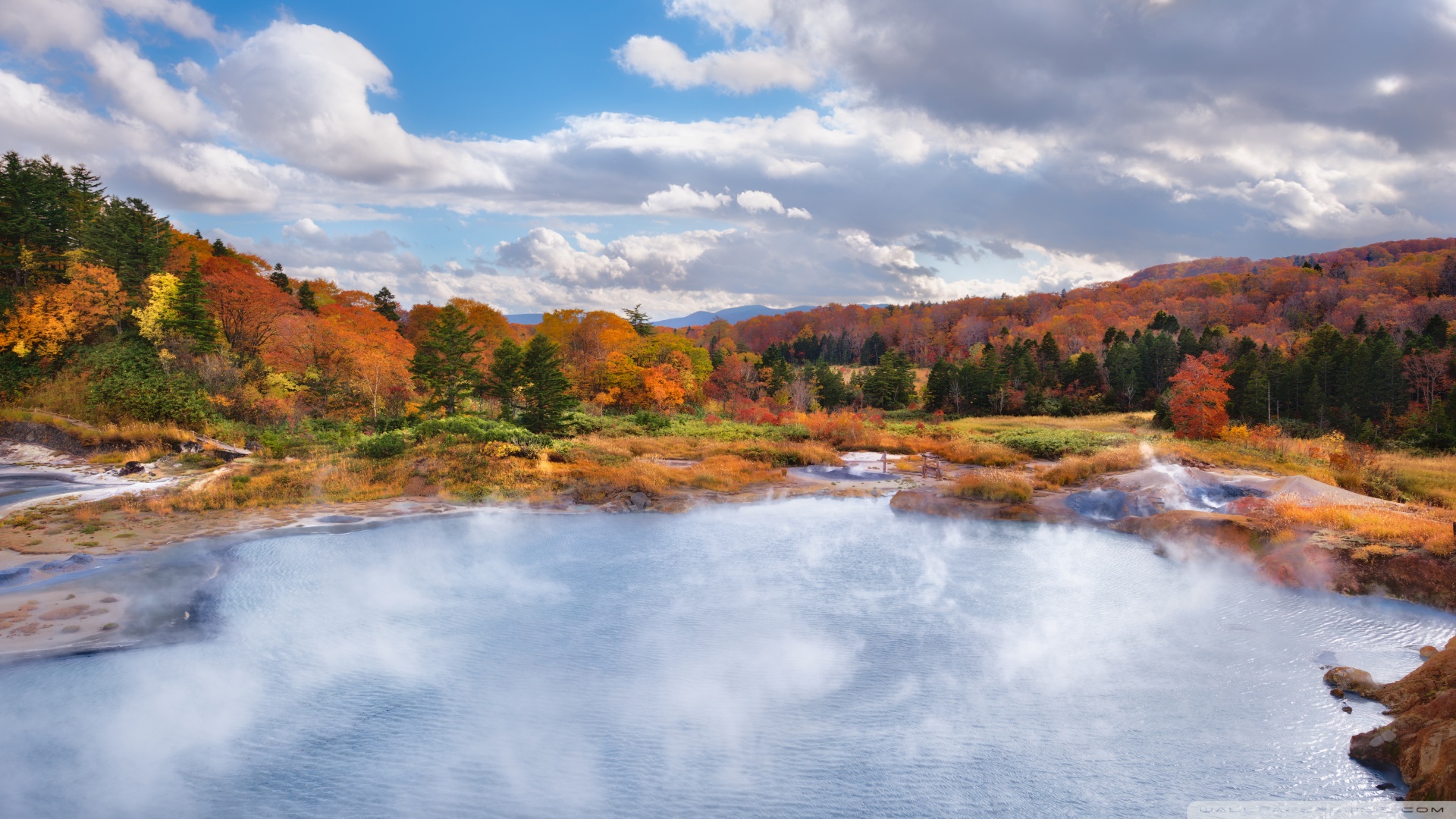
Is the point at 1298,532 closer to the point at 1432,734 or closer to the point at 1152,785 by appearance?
the point at 1432,734

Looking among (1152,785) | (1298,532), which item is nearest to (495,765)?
(1152,785)

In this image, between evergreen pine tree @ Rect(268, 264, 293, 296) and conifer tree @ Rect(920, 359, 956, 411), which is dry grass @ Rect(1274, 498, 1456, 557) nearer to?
conifer tree @ Rect(920, 359, 956, 411)

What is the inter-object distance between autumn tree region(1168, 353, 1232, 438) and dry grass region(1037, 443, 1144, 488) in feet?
43.1

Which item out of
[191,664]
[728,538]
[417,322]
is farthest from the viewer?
[417,322]

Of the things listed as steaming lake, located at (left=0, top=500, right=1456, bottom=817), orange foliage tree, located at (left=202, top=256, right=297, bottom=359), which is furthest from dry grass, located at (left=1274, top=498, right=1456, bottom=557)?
orange foliage tree, located at (left=202, top=256, right=297, bottom=359)

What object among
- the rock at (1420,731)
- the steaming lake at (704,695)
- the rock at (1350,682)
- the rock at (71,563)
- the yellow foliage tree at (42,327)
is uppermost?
the yellow foliage tree at (42,327)

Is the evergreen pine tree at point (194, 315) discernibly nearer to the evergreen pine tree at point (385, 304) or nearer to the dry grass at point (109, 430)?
the dry grass at point (109, 430)

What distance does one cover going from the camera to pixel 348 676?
8758mm

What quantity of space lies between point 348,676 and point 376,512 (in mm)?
8514

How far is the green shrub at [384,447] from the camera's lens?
20906mm

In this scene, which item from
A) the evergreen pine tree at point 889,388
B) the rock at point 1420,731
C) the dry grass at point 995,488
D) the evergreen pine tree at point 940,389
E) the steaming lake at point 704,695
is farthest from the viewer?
the evergreen pine tree at point 889,388

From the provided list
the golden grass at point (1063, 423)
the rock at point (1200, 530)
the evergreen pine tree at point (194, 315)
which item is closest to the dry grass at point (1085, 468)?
the rock at point (1200, 530)

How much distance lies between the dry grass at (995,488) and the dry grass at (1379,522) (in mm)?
5408

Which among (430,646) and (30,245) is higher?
(30,245)
